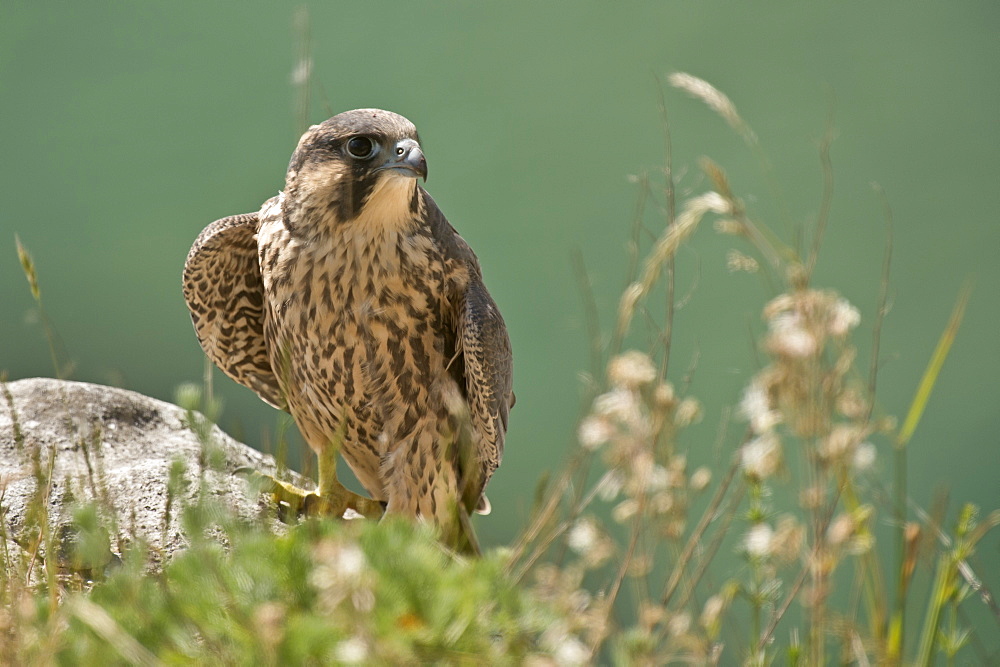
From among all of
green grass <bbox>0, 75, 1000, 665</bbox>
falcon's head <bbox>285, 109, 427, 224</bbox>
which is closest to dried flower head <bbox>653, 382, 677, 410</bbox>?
green grass <bbox>0, 75, 1000, 665</bbox>

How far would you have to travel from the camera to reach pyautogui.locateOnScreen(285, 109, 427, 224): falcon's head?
2256 millimetres

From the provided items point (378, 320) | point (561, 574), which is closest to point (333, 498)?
point (378, 320)

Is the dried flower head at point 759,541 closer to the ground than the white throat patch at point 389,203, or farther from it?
closer to the ground

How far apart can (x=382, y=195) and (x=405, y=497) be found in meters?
0.74

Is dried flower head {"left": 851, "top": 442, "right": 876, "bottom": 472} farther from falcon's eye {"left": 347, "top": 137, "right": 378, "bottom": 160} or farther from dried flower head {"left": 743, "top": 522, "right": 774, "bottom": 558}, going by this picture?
falcon's eye {"left": 347, "top": 137, "right": 378, "bottom": 160}

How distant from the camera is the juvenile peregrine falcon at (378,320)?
91.4 inches

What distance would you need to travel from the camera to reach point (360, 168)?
229 centimetres

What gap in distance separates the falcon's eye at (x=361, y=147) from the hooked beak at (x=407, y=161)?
0.05m

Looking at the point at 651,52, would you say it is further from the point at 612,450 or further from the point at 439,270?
the point at 612,450

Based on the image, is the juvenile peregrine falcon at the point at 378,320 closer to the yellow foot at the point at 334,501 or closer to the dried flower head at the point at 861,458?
the yellow foot at the point at 334,501

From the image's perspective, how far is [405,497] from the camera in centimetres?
257

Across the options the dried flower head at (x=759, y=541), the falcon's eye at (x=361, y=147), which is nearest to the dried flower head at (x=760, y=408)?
the dried flower head at (x=759, y=541)

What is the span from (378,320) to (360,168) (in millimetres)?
341

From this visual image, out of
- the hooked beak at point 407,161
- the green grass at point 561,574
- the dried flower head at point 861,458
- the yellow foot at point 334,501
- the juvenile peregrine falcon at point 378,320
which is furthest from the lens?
the yellow foot at point 334,501
